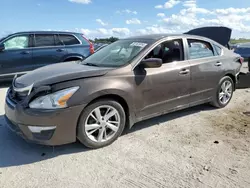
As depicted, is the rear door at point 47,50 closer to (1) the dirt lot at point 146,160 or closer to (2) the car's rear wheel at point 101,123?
(1) the dirt lot at point 146,160

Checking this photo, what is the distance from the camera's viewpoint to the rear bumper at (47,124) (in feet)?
10.2

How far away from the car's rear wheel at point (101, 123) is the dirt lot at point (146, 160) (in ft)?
0.44

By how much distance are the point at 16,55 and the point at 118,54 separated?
184 inches

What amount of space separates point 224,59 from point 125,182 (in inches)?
140

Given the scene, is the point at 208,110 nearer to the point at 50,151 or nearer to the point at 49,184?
the point at 50,151

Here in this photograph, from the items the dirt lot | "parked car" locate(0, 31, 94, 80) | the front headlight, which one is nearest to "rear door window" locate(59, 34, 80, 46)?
"parked car" locate(0, 31, 94, 80)

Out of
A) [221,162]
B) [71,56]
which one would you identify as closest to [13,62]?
[71,56]

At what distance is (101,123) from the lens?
3.47m

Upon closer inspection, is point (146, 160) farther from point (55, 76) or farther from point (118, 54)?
point (118, 54)

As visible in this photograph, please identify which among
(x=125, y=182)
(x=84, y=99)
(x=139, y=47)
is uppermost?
(x=139, y=47)

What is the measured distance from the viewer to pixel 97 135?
3.51 meters

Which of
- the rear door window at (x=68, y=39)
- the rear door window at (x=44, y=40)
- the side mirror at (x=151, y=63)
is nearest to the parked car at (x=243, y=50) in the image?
the rear door window at (x=68, y=39)

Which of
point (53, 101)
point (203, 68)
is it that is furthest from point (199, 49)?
point (53, 101)

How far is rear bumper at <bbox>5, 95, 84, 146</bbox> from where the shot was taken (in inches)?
122
